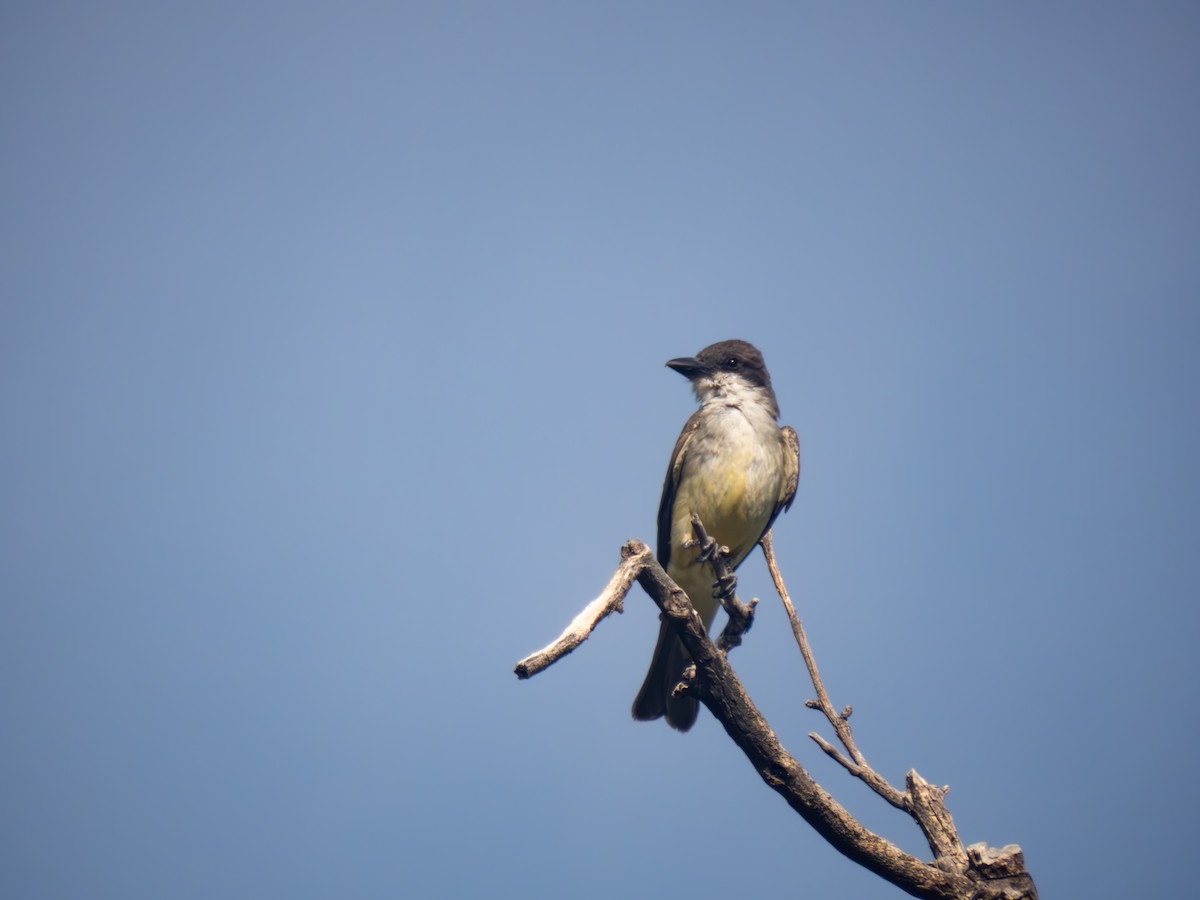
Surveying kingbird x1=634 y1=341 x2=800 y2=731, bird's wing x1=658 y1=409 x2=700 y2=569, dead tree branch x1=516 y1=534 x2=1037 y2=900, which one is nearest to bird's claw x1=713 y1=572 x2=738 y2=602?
kingbird x1=634 y1=341 x2=800 y2=731

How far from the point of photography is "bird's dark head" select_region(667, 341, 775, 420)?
8328mm

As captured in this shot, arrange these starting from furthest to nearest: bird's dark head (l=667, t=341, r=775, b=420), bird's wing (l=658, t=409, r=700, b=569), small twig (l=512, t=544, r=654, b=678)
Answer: bird's dark head (l=667, t=341, r=775, b=420)
bird's wing (l=658, t=409, r=700, b=569)
small twig (l=512, t=544, r=654, b=678)

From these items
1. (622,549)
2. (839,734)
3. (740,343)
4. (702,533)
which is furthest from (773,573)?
(740,343)

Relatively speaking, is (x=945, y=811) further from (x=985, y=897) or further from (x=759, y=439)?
(x=759, y=439)

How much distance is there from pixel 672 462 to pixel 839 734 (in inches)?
122

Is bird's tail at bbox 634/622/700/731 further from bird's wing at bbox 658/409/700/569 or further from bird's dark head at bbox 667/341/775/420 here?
bird's dark head at bbox 667/341/775/420

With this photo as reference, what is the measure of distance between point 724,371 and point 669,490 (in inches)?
51.4

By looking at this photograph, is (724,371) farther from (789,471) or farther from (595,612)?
(595,612)

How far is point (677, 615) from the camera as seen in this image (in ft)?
15.9

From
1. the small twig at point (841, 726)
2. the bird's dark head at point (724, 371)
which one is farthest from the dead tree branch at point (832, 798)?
the bird's dark head at point (724, 371)

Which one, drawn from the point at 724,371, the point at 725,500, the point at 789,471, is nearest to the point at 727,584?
the point at 725,500

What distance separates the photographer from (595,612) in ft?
12.7

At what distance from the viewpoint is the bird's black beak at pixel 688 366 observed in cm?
840

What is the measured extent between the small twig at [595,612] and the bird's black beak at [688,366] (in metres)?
3.92
